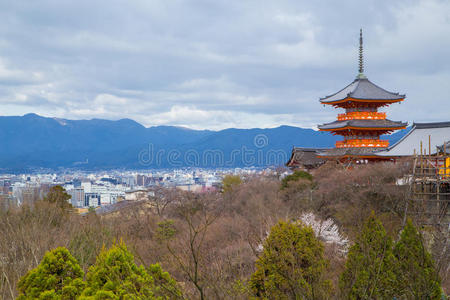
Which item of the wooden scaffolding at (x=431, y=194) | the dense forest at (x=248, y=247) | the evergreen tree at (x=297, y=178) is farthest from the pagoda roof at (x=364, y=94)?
the wooden scaffolding at (x=431, y=194)

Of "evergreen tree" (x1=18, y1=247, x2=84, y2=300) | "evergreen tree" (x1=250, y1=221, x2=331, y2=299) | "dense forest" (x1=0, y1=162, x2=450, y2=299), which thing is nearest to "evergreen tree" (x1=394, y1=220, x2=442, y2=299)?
"dense forest" (x1=0, y1=162, x2=450, y2=299)

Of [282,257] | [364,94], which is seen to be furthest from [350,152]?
[282,257]

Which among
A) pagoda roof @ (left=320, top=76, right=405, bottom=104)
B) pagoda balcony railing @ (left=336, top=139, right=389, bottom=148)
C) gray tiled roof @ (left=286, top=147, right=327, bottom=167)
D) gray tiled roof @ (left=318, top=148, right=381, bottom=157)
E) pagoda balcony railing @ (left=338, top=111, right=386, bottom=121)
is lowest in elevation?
gray tiled roof @ (left=286, top=147, right=327, bottom=167)

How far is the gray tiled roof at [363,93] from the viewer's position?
30250 mm

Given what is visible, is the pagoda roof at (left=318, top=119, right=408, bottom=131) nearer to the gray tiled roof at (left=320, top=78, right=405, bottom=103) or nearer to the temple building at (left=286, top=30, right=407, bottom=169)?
the temple building at (left=286, top=30, right=407, bottom=169)

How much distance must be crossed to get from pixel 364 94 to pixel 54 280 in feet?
89.2

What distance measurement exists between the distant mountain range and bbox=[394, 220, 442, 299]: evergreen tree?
51.0 m

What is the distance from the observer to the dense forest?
23.8ft

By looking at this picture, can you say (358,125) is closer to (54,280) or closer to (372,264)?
(372,264)

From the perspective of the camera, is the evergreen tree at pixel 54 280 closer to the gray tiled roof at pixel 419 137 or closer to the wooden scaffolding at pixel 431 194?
the wooden scaffolding at pixel 431 194

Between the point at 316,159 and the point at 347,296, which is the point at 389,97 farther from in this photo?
the point at 347,296

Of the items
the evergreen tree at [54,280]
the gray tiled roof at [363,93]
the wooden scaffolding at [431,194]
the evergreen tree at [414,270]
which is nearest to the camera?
the evergreen tree at [414,270]

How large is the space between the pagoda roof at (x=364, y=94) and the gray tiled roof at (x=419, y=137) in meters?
4.07

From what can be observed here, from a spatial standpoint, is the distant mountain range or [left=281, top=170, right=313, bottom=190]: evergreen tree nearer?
[left=281, top=170, right=313, bottom=190]: evergreen tree
